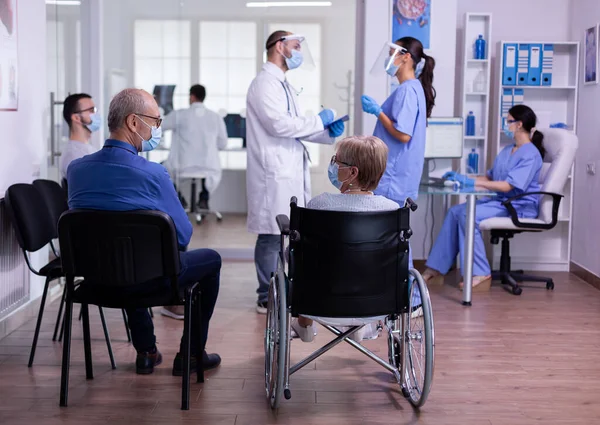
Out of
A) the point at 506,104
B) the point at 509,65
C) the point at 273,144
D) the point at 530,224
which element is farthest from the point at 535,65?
the point at 273,144

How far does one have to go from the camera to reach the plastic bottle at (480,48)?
610 centimetres

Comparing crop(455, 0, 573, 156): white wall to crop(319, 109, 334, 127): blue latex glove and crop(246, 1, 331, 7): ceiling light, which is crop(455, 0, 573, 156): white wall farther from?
crop(319, 109, 334, 127): blue latex glove

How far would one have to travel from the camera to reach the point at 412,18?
228 inches

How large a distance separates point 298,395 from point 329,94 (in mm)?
3466

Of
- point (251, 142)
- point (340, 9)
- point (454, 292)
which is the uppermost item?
point (340, 9)

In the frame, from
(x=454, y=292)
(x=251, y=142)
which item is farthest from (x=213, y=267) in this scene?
(x=454, y=292)

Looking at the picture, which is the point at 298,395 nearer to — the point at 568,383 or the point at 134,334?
the point at 134,334

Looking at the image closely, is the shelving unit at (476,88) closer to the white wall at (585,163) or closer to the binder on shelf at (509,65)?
the binder on shelf at (509,65)

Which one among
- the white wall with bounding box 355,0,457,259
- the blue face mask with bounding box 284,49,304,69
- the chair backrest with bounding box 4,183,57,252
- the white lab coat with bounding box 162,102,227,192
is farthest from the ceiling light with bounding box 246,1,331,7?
the chair backrest with bounding box 4,183,57,252

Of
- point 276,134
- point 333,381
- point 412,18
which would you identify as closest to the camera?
point 333,381

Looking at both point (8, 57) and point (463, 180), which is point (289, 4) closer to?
point (463, 180)

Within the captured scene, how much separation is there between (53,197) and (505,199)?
10.0 feet

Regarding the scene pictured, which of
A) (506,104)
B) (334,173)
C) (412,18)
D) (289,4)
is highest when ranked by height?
(289,4)

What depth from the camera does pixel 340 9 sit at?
616 cm
